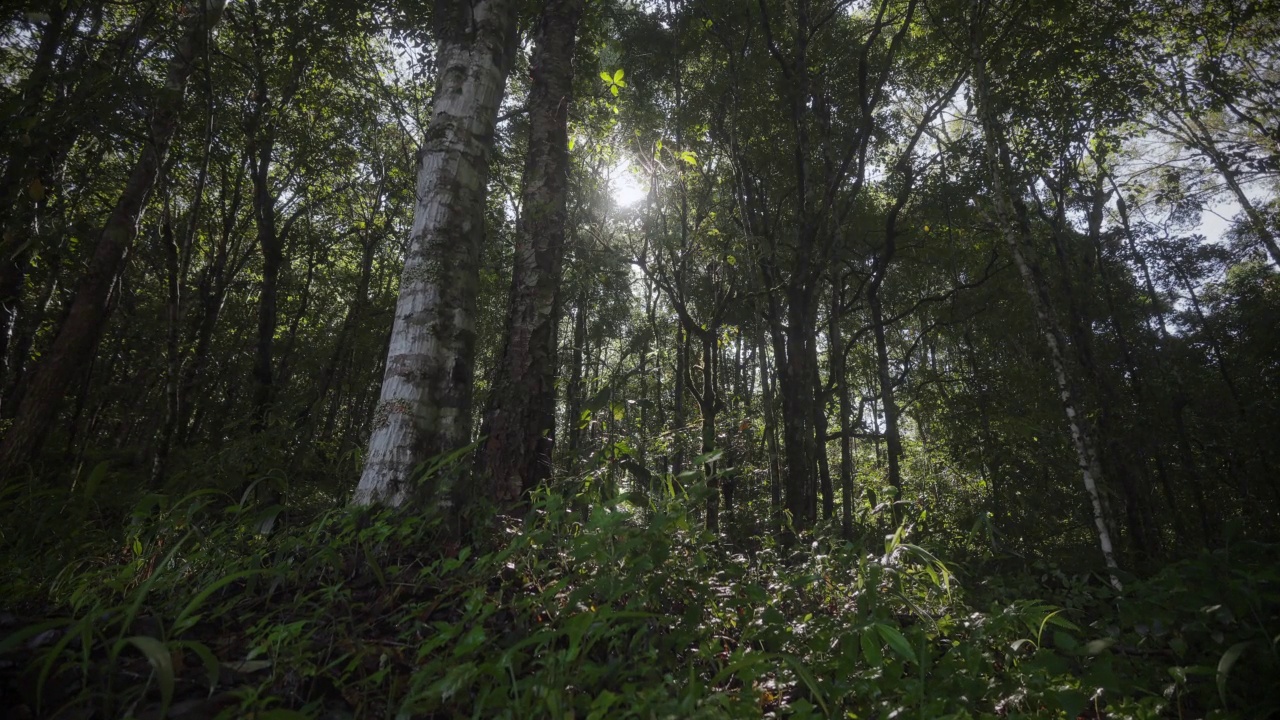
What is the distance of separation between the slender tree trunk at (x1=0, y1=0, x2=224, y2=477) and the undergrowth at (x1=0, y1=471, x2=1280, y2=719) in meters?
2.82

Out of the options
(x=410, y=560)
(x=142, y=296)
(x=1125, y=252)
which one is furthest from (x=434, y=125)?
(x=1125, y=252)

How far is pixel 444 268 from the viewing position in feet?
11.6

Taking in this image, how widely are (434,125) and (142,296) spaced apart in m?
14.6

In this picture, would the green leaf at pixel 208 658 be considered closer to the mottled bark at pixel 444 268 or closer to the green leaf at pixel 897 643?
the mottled bark at pixel 444 268

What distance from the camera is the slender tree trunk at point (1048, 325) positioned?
281 inches

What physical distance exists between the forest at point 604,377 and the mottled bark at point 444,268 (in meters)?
0.03

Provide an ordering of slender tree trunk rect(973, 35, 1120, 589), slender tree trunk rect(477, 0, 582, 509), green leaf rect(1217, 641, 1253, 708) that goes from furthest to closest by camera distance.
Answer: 1. slender tree trunk rect(973, 35, 1120, 589)
2. slender tree trunk rect(477, 0, 582, 509)
3. green leaf rect(1217, 641, 1253, 708)

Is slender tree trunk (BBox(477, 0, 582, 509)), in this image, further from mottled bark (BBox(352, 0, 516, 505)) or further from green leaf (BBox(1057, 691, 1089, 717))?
green leaf (BBox(1057, 691, 1089, 717))

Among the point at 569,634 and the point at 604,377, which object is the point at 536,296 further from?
the point at 604,377

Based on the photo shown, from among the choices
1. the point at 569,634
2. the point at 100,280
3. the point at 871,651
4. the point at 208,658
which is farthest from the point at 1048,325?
the point at 100,280

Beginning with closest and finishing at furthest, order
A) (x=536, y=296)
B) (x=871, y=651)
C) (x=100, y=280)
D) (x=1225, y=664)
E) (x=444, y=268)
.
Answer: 1. (x=871, y=651)
2. (x=1225, y=664)
3. (x=444, y=268)
4. (x=536, y=296)
5. (x=100, y=280)

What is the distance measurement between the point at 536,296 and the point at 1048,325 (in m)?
7.49

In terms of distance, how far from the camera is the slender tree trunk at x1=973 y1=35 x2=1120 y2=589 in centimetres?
715

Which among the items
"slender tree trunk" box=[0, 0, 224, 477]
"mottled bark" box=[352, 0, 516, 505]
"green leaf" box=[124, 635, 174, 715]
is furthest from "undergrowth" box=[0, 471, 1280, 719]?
"slender tree trunk" box=[0, 0, 224, 477]
